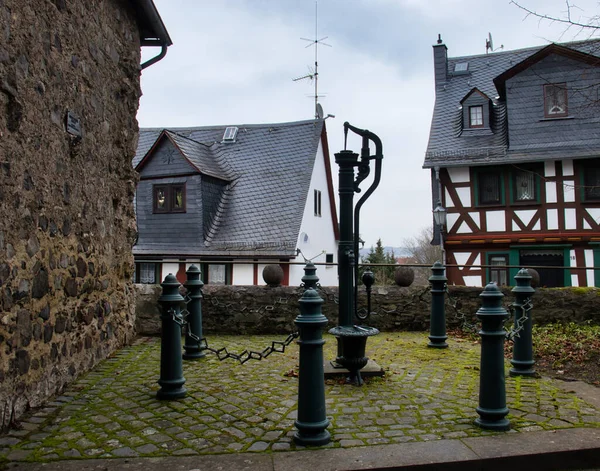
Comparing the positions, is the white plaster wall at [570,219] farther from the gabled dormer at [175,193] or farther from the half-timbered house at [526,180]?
the gabled dormer at [175,193]

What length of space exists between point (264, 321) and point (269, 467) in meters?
5.34

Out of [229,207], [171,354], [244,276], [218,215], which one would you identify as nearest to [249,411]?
[171,354]

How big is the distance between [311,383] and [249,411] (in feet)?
3.02

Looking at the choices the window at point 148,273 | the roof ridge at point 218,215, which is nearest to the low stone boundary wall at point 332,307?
the roof ridge at point 218,215

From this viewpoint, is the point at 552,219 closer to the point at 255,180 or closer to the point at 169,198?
the point at 255,180

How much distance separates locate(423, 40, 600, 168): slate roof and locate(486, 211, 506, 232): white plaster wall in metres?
1.54

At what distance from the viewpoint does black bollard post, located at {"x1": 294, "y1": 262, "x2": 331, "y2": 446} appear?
12.1ft

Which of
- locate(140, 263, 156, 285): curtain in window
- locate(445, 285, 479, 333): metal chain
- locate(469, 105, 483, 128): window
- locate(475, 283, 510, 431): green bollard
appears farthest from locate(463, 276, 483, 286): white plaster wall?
locate(475, 283, 510, 431): green bollard

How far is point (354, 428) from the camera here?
397cm

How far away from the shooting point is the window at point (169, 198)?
20.9m

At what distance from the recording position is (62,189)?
514cm

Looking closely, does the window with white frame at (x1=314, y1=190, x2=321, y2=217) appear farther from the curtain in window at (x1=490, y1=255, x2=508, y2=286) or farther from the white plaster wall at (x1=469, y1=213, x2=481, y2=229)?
the curtain in window at (x1=490, y1=255, x2=508, y2=286)

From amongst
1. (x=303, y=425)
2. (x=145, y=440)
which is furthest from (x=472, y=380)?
(x=145, y=440)

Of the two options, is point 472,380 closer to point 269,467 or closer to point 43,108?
point 269,467
